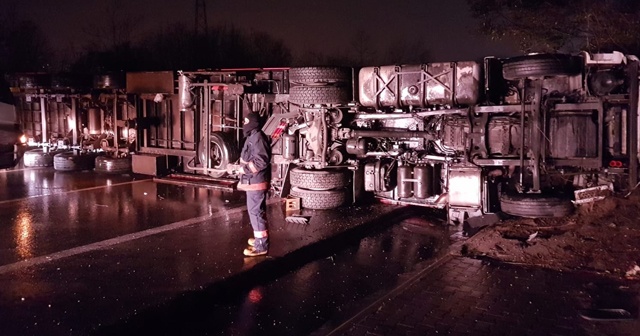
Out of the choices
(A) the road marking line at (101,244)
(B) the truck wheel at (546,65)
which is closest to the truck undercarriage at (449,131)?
(B) the truck wheel at (546,65)

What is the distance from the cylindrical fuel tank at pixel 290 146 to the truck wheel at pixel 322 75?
1.08 meters

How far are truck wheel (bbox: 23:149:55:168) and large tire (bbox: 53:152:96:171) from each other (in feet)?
2.38

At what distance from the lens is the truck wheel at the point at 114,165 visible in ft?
44.5

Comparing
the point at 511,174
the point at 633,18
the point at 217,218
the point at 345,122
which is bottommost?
the point at 217,218

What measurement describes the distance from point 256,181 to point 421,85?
11.5 ft

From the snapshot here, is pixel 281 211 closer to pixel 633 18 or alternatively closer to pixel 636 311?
pixel 636 311

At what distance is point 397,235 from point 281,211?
193cm

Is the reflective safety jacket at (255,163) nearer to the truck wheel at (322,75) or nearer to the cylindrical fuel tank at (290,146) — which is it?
the truck wheel at (322,75)

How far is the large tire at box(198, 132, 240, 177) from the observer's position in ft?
37.1

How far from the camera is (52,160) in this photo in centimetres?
1516

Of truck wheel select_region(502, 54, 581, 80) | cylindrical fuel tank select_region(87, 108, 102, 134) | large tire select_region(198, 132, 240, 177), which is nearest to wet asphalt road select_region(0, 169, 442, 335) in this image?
large tire select_region(198, 132, 240, 177)

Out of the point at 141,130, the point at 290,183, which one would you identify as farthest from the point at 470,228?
the point at 141,130

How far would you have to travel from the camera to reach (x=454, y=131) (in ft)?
29.2

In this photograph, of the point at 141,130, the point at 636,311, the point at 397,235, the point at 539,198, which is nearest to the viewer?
the point at 636,311
